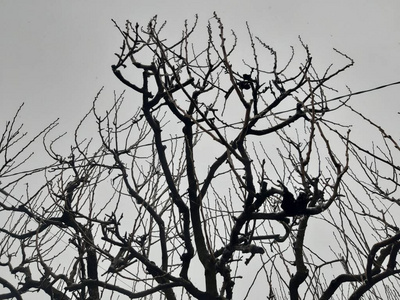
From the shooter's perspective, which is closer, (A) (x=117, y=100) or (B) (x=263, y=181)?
(B) (x=263, y=181)

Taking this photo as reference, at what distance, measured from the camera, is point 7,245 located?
5.88 metres

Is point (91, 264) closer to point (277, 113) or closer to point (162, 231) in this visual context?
point (162, 231)

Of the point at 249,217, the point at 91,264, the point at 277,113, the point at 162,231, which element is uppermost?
the point at 91,264

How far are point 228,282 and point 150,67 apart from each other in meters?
2.06

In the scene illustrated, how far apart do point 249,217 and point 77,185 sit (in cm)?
351

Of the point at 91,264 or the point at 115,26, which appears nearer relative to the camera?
the point at 115,26

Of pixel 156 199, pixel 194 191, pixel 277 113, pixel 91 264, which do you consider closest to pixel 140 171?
pixel 156 199

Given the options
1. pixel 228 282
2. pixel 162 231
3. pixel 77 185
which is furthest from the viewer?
pixel 77 185

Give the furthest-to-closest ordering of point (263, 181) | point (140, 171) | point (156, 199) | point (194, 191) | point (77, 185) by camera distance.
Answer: point (77, 185) → point (140, 171) → point (156, 199) → point (194, 191) → point (263, 181)

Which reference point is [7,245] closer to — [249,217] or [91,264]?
[91,264]

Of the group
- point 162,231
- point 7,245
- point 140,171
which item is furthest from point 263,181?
point 7,245

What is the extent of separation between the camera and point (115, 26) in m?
3.56

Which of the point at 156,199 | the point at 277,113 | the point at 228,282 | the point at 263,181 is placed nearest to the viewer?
the point at 263,181

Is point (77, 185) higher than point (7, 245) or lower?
higher
